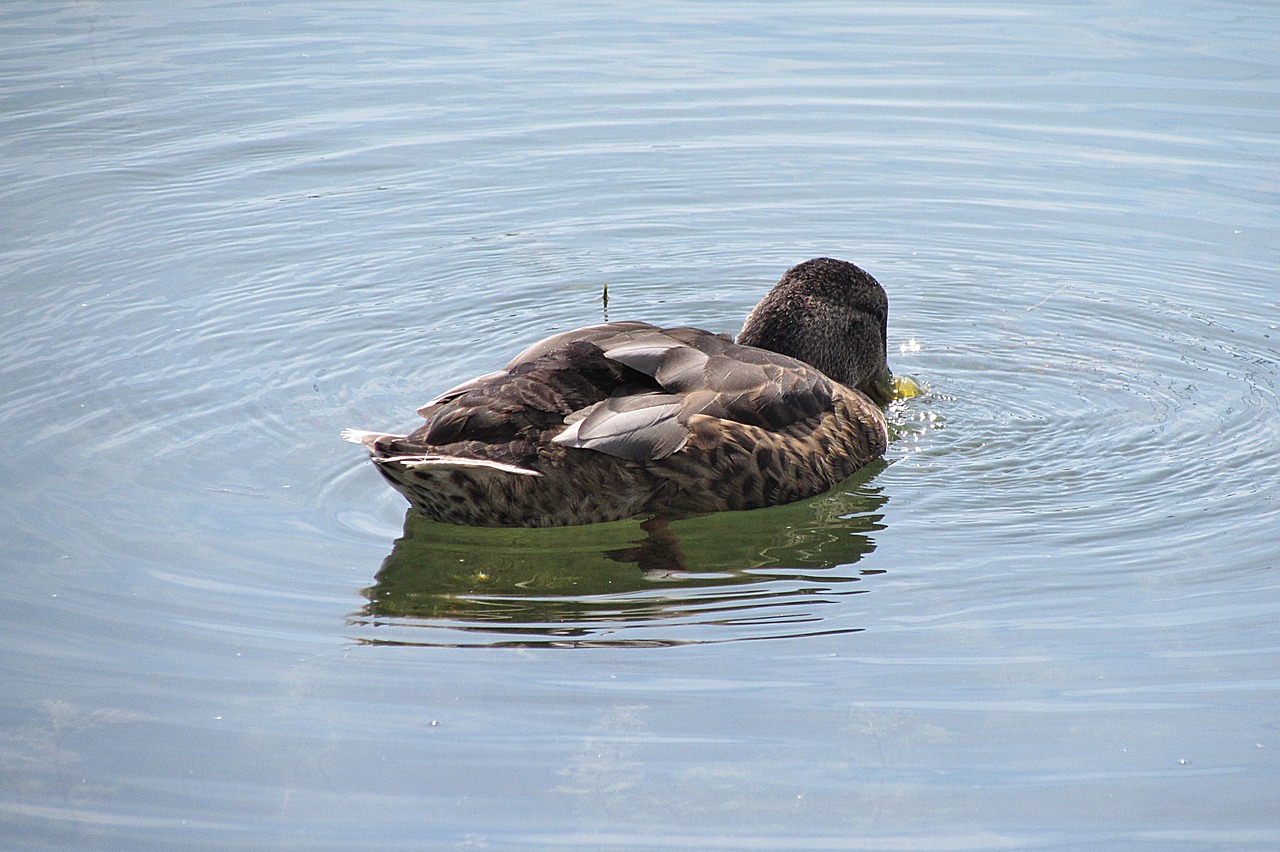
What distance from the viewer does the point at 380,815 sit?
14.8 ft

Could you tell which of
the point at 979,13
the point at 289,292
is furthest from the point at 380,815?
the point at 979,13

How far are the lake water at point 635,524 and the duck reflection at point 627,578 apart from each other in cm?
3

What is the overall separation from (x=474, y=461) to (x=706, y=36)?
32.4 ft

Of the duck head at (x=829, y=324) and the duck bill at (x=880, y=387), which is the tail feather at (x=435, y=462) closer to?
the duck head at (x=829, y=324)

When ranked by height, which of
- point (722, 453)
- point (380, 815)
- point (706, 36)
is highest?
point (706, 36)

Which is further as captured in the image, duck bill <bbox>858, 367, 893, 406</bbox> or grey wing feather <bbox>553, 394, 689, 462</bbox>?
duck bill <bbox>858, 367, 893, 406</bbox>

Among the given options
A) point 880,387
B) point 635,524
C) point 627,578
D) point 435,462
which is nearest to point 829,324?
point 880,387

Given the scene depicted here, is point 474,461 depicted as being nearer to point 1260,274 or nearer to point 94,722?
point 94,722

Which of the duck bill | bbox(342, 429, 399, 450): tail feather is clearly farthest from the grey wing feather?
the duck bill

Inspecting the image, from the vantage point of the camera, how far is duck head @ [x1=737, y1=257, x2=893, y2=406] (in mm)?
8008

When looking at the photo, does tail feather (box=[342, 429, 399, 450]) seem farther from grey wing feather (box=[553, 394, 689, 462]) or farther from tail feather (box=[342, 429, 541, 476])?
grey wing feather (box=[553, 394, 689, 462])

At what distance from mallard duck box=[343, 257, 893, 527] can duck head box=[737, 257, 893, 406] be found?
0.65 meters

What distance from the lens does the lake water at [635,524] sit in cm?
471

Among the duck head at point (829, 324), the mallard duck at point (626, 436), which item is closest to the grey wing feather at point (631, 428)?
the mallard duck at point (626, 436)
